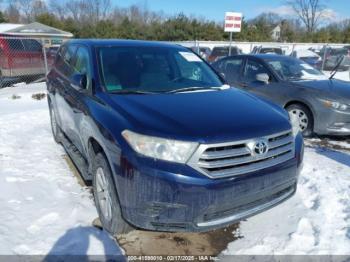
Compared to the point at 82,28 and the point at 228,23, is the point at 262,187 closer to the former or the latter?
the point at 228,23

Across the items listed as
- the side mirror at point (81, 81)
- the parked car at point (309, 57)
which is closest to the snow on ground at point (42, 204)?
the side mirror at point (81, 81)

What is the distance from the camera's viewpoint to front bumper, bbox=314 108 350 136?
18.9 feet

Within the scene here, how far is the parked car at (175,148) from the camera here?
258 cm

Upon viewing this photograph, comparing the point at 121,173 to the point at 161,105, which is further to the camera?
the point at 161,105

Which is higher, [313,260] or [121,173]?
[121,173]

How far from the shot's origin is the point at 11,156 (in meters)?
5.16

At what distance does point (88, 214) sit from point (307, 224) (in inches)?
84.8

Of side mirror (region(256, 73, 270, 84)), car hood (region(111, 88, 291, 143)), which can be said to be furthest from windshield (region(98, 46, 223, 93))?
side mirror (region(256, 73, 270, 84))

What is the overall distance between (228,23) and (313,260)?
11.9 meters

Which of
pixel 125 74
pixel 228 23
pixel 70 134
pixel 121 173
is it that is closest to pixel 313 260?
pixel 121 173

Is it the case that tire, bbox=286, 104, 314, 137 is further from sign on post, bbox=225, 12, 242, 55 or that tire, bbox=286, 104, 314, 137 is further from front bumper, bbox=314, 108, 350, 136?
sign on post, bbox=225, 12, 242, 55

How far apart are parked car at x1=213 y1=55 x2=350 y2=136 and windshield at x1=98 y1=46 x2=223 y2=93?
6.38ft

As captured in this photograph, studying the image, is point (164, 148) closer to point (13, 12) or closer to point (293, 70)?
point (293, 70)

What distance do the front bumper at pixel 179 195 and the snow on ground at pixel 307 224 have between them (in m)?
0.46
